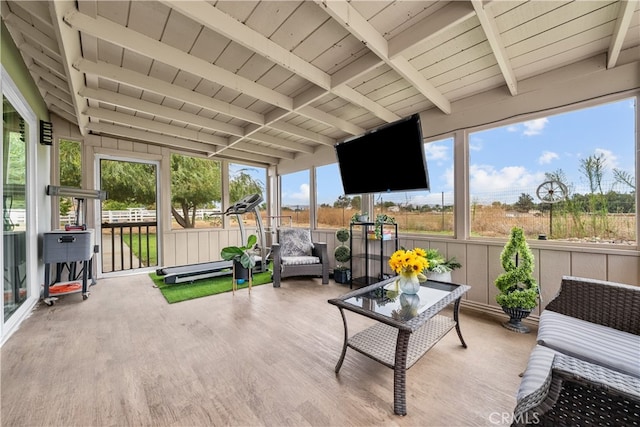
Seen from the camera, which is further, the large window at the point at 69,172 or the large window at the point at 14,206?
the large window at the point at 69,172

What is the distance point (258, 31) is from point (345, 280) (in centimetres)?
341

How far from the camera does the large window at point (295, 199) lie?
5.37 metres

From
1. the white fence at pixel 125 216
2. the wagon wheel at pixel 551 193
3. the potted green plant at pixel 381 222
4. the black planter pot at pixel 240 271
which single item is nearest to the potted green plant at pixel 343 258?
the potted green plant at pixel 381 222

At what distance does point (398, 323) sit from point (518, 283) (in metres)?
1.84

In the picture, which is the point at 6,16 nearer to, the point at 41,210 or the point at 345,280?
the point at 41,210

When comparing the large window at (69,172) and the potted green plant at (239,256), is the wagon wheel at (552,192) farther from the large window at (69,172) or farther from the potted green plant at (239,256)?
the large window at (69,172)

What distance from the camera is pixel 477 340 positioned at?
2242 mm

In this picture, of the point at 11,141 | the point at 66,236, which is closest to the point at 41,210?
the point at 66,236

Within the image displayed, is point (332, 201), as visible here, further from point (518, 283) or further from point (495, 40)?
point (495, 40)

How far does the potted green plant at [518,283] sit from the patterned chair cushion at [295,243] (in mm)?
2844

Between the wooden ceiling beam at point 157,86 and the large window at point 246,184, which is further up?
the wooden ceiling beam at point 157,86

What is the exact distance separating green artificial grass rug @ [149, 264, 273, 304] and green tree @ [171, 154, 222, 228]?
1.24 m

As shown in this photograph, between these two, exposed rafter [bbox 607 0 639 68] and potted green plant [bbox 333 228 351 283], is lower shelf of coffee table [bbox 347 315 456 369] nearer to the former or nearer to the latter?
potted green plant [bbox 333 228 351 283]

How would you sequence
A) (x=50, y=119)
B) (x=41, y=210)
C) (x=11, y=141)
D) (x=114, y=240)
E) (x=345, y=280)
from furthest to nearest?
(x=114, y=240), (x=345, y=280), (x=50, y=119), (x=41, y=210), (x=11, y=141)
